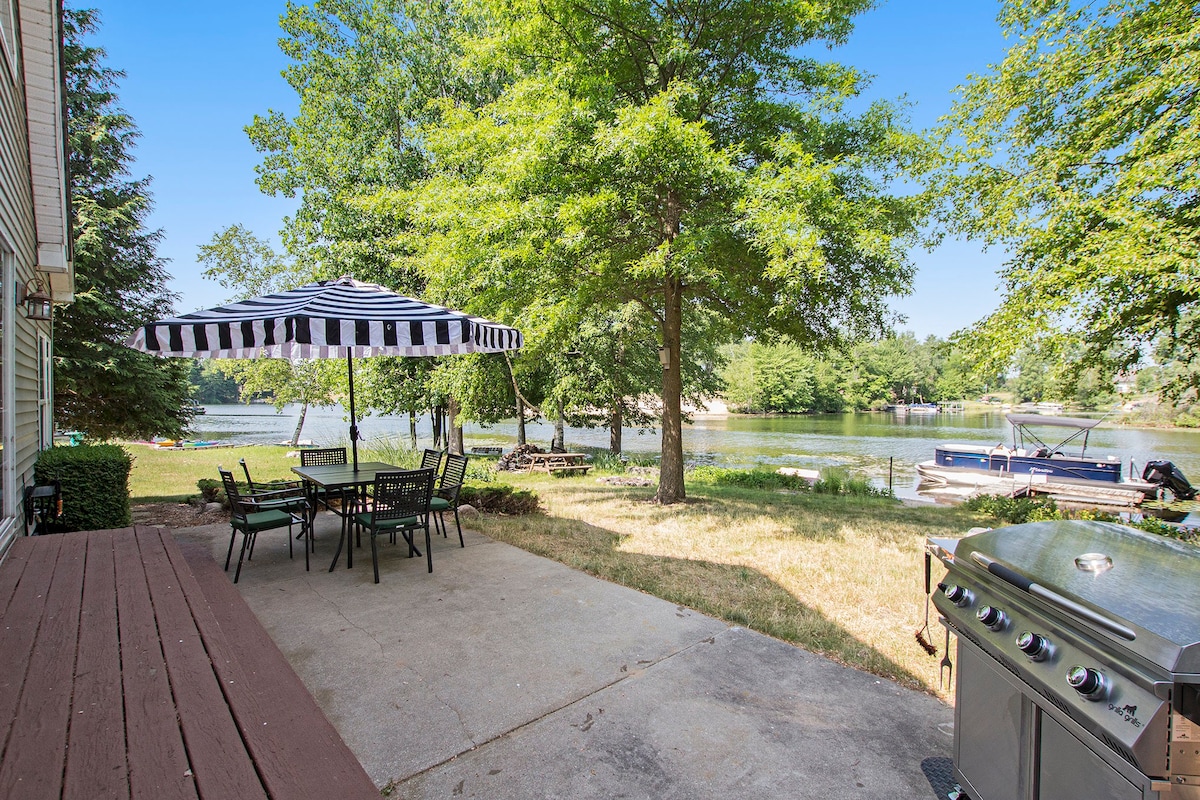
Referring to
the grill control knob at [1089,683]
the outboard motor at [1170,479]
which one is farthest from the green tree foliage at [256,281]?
the outboard motor at [1170,479]

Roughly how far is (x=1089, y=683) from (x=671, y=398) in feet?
25.1

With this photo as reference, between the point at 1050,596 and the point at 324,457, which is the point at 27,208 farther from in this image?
the point at 1050,596

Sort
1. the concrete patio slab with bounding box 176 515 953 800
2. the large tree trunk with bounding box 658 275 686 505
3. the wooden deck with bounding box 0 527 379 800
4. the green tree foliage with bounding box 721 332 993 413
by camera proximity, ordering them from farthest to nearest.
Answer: the green tree foliage with bounding box 721 332 993 413, the large tree trunk with bounding box 658 275 686 505, the concrete patio slab with bounding box 176 515 953 800, the wooden deck with bounding box 0 527 379 800

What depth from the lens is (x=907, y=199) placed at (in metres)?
8.12

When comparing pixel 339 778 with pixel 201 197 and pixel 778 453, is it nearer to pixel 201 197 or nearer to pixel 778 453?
pixel 201 197

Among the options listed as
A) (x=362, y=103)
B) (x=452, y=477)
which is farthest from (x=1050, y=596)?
(x=362, y=103)

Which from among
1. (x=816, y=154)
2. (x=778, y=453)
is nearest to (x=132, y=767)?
(x=816, y=154)

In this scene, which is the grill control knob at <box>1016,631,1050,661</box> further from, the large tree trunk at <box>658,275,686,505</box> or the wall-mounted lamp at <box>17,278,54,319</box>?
the wall-mounted lamp at <box>17,278,54,319</box>

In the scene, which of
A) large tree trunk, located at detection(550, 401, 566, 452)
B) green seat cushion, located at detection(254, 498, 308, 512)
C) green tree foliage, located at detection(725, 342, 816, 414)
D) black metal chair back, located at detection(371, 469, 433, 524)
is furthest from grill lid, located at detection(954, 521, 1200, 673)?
green tree foliage, located at detection(725, 342, 816, 414)

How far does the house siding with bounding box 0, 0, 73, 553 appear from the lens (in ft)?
14.2

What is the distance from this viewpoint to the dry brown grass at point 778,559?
149 inches

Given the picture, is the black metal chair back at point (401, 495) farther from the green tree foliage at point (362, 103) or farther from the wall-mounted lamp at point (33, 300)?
the green tree foliage at point (362, 103)

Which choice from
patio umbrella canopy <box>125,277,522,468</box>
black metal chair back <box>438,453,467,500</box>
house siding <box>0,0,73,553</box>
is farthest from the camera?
black metal chair back <box>438,453,467,500</box>

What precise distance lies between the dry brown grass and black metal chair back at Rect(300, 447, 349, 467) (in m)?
2.02
